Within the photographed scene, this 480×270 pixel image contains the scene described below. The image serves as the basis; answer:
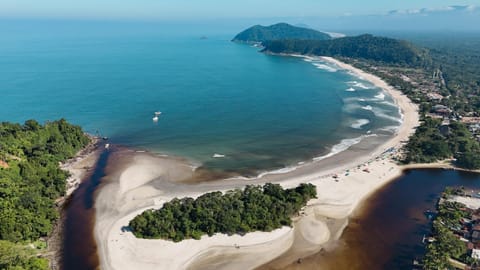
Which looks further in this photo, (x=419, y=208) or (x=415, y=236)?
(x=419, y=208)

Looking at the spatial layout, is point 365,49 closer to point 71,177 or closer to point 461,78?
point 461,78

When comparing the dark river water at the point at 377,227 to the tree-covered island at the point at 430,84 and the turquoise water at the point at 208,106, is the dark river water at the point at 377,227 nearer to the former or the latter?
the tree-covered island at the point at 430,84

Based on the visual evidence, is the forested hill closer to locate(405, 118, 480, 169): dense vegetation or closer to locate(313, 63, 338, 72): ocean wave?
locate(313, 63, 338, 72): ocean wave

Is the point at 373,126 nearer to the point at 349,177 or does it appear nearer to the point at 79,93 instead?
the point at 349,177

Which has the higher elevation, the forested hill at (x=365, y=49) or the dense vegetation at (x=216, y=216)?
the forested hill at (x=365, y=49)

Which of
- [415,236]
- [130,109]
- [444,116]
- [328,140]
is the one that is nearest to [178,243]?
[415,236]

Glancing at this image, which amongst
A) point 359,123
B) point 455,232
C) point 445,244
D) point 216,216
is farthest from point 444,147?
point 216,216

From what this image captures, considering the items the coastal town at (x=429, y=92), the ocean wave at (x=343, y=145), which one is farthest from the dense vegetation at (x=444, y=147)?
the ocean wave at (x=343, y=145)
